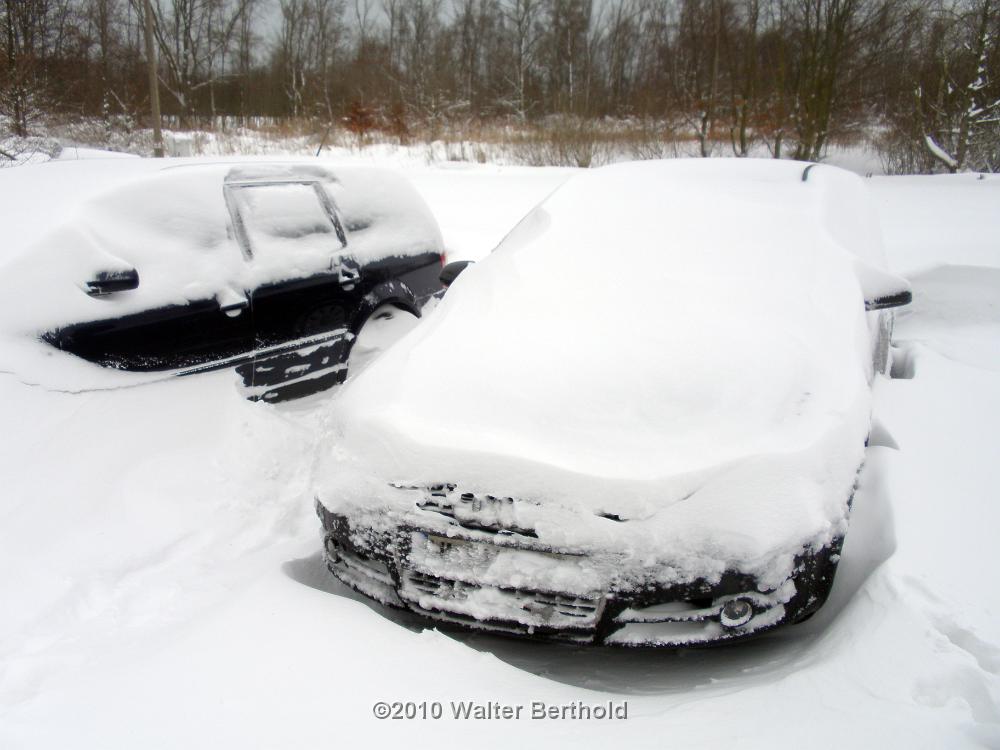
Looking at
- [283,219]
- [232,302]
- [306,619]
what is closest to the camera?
[306,619]

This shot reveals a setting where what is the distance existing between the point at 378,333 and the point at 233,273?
3.43 ft

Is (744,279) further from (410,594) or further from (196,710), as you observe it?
(196,710)

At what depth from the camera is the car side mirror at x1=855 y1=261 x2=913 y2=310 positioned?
2.97 m

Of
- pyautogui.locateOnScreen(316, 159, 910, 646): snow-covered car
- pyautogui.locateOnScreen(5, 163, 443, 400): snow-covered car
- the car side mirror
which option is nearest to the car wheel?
pyautogui.locateOnScreen(5, 163, 443, 400): snow-covered car

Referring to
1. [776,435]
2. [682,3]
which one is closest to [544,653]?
[776,435]

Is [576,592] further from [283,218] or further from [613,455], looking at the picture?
[283,218]

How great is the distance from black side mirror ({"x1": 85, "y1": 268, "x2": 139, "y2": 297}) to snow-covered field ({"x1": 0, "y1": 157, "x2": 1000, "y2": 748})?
376mm

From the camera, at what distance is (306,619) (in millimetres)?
2086

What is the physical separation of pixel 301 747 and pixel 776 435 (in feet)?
5.30

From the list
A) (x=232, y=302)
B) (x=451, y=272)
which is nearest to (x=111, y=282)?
(x=232, y=302)

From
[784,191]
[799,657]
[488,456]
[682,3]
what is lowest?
[799,657]

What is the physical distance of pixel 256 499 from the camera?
10.5 ft

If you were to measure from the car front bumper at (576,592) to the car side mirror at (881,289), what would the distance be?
57.9 inches

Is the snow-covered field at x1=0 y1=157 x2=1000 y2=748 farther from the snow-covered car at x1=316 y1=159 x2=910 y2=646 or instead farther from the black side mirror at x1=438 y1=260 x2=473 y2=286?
the black side mirror at x1=438 y1=260 x2=473 y2=286
